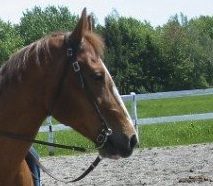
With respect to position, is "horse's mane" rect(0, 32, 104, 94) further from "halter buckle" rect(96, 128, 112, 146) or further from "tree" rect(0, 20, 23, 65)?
"tree" rect(0, 20, 23, 65)

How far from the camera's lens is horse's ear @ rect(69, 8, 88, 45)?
3.27m

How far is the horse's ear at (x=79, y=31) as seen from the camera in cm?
327

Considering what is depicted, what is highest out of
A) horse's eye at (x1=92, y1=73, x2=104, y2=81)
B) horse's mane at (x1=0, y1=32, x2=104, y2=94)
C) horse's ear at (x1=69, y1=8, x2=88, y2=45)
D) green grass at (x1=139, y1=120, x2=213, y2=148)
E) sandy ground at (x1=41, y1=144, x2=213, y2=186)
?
horse's ear at (x1=69, y1=8, x2=88, y2=45)

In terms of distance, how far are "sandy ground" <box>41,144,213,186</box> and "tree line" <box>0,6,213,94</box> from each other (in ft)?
82.5

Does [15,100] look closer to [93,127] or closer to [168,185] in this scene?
[93,127]

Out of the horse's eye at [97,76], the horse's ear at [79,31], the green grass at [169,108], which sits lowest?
the green grass at [169,108]

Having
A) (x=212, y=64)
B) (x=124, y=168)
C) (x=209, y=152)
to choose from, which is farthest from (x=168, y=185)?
(x=212, y=64)

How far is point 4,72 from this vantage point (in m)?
3.47

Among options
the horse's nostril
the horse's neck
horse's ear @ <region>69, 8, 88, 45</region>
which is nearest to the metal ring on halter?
the horse's nostril

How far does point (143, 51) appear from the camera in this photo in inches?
Result: 2089

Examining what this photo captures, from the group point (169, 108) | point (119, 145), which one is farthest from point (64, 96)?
point (169, 108)

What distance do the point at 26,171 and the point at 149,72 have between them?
150 feet

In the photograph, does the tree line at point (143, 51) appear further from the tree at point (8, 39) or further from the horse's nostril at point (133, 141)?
the horse's nostril at point (133, 141)

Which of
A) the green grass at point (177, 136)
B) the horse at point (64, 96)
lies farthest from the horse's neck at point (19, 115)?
the green grass at point (177, 136)
